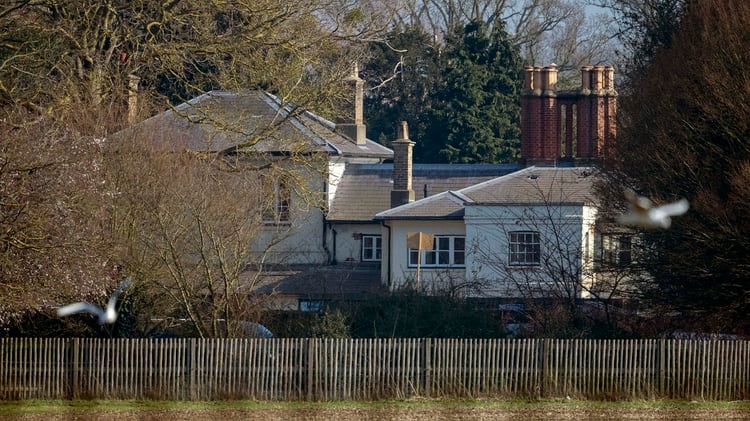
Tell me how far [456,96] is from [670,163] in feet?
108

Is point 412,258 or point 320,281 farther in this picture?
point 412,258

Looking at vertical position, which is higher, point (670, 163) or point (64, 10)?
point (64, 10)

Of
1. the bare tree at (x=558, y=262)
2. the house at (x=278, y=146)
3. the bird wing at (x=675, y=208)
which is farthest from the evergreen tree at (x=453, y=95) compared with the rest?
the bird wing at (x=675, y=208)

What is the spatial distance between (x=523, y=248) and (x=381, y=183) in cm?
938

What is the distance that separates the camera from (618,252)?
2509 centimetres

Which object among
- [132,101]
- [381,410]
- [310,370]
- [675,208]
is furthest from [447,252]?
[381,410]

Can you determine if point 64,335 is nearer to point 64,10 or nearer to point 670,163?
point 64,10

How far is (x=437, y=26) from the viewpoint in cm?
6169

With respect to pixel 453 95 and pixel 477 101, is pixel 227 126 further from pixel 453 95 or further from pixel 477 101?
pixel 453 95

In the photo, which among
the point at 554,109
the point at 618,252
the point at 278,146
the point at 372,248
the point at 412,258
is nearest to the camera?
the point at 618,252

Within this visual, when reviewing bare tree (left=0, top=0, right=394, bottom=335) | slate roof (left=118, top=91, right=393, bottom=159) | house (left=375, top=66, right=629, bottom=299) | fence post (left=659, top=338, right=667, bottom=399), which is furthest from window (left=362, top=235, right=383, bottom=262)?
fence post (left=659, top=338, right=667, bottom=399)

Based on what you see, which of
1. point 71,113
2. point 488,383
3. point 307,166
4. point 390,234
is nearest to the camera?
point 488,383

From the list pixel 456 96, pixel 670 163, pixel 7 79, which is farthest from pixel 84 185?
pixel 456 96

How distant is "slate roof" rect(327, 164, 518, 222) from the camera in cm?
4116
